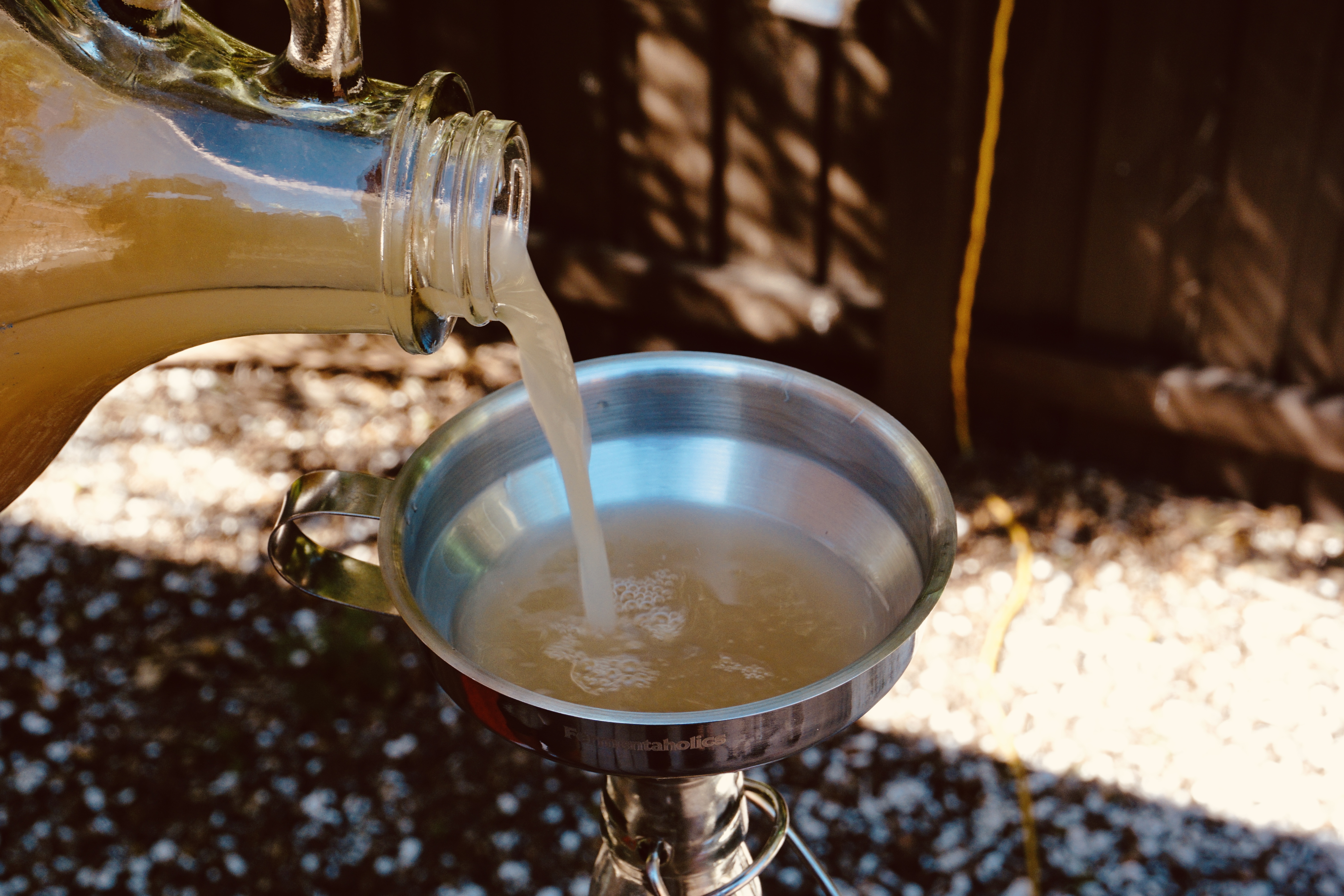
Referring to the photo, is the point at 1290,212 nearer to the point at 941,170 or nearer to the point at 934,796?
the point at 941,170

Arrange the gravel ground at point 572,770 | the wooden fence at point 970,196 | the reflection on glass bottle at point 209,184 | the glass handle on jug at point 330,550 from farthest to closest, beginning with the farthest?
the wooden fence at point 970,196
the gravel ground at point 572,770
the glass handle on jug at point 330,550
the reflection on glass bottle at point 209,184

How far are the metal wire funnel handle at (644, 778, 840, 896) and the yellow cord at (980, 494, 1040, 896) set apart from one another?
1.14 m

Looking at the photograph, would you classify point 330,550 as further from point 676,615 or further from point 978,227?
point 978,227

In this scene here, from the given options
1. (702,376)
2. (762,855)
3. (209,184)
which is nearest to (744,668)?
(762,855)

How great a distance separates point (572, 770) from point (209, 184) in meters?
2.04

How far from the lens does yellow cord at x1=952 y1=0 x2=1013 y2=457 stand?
3000mm

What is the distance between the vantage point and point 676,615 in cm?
132

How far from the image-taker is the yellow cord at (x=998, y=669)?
2572 mm

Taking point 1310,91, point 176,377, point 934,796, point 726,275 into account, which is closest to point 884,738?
point 934,796

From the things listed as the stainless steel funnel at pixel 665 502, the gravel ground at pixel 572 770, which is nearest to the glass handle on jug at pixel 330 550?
the stainless steel funnel at pixel 665 502

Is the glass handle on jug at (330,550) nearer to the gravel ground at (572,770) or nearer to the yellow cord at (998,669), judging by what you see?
the gravel ground at (572,770)

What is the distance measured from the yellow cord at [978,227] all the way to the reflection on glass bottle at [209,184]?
2285 millimetres

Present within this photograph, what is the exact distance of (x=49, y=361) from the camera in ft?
3.44

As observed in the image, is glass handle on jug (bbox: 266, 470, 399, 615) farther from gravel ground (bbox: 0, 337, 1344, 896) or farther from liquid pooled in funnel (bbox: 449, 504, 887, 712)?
gravel ground (bbox: 0, 337, 1344, 896)
